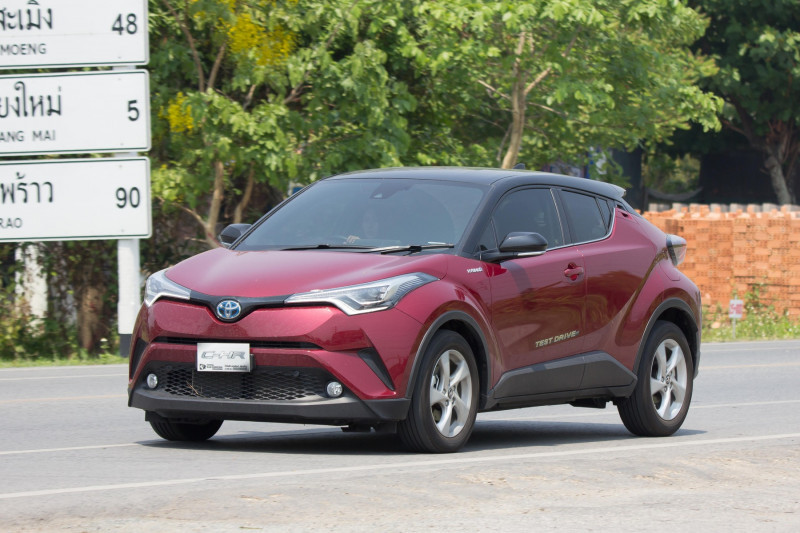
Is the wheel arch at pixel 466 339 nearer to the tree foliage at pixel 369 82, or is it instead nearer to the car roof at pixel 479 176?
the car roof at pixel 479 176

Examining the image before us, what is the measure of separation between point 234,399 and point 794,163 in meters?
43.6

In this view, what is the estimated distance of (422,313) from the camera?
838 cm

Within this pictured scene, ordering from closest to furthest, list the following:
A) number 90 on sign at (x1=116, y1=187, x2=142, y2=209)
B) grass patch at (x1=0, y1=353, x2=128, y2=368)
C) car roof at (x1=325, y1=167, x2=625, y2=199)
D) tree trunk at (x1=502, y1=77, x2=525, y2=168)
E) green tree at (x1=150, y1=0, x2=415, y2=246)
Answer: car roof at (x1=325, y1=167, x2=625, y2=199) < grass patch at (x1=0, y1=353, x2=128, y2=368) < number 90 on sign at (x1=116, y1=187, x2=142, y2=209) < green tree at (x1=150, y1=0, x2=415, y2=246) < tree trunk at (x1=502, y1=77, x2=525, y2=168)

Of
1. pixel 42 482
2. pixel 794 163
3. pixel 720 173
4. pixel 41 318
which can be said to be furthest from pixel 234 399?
pixel 720 173

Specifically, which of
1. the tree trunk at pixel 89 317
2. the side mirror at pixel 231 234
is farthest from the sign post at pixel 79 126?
the side mirror at pixel 231 234

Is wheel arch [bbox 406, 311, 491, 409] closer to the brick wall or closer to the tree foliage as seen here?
the tree foliage

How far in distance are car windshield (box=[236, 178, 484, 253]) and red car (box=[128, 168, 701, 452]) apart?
0.01 m

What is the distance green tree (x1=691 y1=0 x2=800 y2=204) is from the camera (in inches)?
1750

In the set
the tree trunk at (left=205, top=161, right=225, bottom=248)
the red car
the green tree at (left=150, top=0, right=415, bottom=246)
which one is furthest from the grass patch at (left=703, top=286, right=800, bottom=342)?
the red car

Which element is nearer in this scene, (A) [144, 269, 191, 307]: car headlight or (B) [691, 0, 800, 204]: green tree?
(A) [144, 269, 191, 307]: car headlight

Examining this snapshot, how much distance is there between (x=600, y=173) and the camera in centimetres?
2570

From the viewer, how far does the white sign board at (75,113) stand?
18281 mm

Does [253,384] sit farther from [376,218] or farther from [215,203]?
[215,203]

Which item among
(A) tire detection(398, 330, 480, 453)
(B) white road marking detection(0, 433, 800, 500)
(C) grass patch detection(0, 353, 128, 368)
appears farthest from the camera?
(C) grass patch detection(0, 353, 128, 368)
